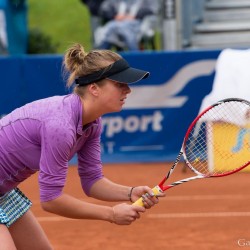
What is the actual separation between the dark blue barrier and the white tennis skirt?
19.9ft

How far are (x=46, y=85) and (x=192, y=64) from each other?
1971mm

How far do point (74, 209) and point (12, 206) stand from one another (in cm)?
49

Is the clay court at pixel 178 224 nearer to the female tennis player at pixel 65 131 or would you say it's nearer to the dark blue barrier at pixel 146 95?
the dark blue barrier at pixel 146 95

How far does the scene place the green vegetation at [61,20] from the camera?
19.0 m

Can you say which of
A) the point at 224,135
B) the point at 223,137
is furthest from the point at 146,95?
the point at 223,137

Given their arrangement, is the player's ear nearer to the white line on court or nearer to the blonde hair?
the blonde hair

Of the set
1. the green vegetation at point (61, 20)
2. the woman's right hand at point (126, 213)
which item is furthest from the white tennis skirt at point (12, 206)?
the green vegetation at point (61, 20)

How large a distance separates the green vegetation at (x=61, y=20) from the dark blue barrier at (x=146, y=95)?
7320 mm

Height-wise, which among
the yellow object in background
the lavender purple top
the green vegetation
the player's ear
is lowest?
the green vegetation

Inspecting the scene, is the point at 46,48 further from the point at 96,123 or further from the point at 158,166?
the point at 96,123

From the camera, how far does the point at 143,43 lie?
585 inches

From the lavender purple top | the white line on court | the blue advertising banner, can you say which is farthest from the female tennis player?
the blue advertising banner

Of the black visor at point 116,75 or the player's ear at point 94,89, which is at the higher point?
the black visor at point 116,75

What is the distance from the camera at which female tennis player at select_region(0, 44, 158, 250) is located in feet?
14.0
